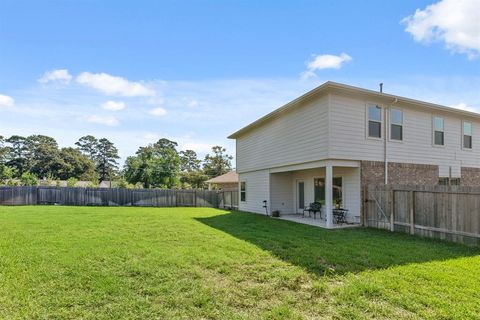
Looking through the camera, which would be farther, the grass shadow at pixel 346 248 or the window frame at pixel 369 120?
the window frame at pixel 369 120

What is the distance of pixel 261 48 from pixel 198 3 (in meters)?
3.31

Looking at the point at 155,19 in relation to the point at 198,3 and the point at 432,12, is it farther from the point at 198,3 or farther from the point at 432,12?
the point at 432,12

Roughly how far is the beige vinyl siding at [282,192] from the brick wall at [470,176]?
7617 millimetres

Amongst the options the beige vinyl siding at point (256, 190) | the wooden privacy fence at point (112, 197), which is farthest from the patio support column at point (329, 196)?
the wooden privacy fence at point (112, 197)

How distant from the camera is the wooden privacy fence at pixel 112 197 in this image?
866 inches

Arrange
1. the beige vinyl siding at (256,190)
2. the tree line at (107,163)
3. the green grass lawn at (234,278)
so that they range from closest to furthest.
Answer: the green grass lawn at (234,278) → the beige vinyl siding at (256,190) → the tree line at (107,163)

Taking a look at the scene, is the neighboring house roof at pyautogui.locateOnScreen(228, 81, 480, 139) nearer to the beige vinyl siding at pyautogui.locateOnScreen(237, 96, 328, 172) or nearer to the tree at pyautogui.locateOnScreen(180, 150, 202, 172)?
the beige vinyl siding at pyautogui.locateOnScreen(237, 96, 328, 172)

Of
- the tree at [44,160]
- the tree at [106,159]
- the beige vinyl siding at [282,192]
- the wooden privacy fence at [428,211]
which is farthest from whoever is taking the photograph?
the tree at [106,159]

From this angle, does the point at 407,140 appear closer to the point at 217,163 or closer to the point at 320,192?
the point at 320,192

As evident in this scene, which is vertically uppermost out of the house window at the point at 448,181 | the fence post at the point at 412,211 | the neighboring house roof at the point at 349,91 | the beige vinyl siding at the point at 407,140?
the neighboring house roof at the point at 349,91

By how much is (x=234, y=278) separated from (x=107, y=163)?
79283 millimetres

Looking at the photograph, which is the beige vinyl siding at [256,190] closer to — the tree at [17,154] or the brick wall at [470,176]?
the brick wall at [470,176]

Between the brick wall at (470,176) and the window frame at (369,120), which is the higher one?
the window frame at (369,120)

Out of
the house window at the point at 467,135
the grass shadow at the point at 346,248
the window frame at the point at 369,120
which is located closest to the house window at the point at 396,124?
the window frame at the point at 369,120
